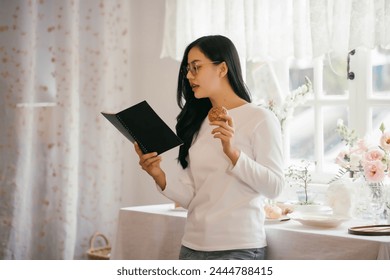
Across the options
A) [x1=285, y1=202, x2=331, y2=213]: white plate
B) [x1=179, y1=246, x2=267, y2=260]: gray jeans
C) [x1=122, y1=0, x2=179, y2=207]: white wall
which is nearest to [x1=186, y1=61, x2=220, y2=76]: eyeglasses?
[x1=179, y1=246, x2=267, y2=260]: gray jeans

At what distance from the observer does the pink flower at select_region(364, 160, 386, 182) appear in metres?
2.38

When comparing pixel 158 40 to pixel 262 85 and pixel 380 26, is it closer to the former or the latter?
pixel 262 85

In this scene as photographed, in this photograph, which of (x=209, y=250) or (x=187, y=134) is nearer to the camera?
(x=209, y=250)

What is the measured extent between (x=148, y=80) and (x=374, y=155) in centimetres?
177

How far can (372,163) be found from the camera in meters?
2.39

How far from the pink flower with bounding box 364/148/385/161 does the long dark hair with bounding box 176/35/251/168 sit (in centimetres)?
51

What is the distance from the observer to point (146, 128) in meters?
2.16

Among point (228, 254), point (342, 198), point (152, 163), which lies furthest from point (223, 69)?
point (342, 198)

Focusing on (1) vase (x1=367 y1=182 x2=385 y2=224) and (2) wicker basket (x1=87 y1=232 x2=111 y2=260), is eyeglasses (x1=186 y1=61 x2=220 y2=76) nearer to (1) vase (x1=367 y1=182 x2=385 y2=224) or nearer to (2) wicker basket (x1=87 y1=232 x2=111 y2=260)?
(1) vase (x1=367 y1=182 x2=385 y2=224)

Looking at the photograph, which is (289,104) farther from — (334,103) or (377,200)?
(377,200)

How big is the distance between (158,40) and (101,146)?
0.69m
